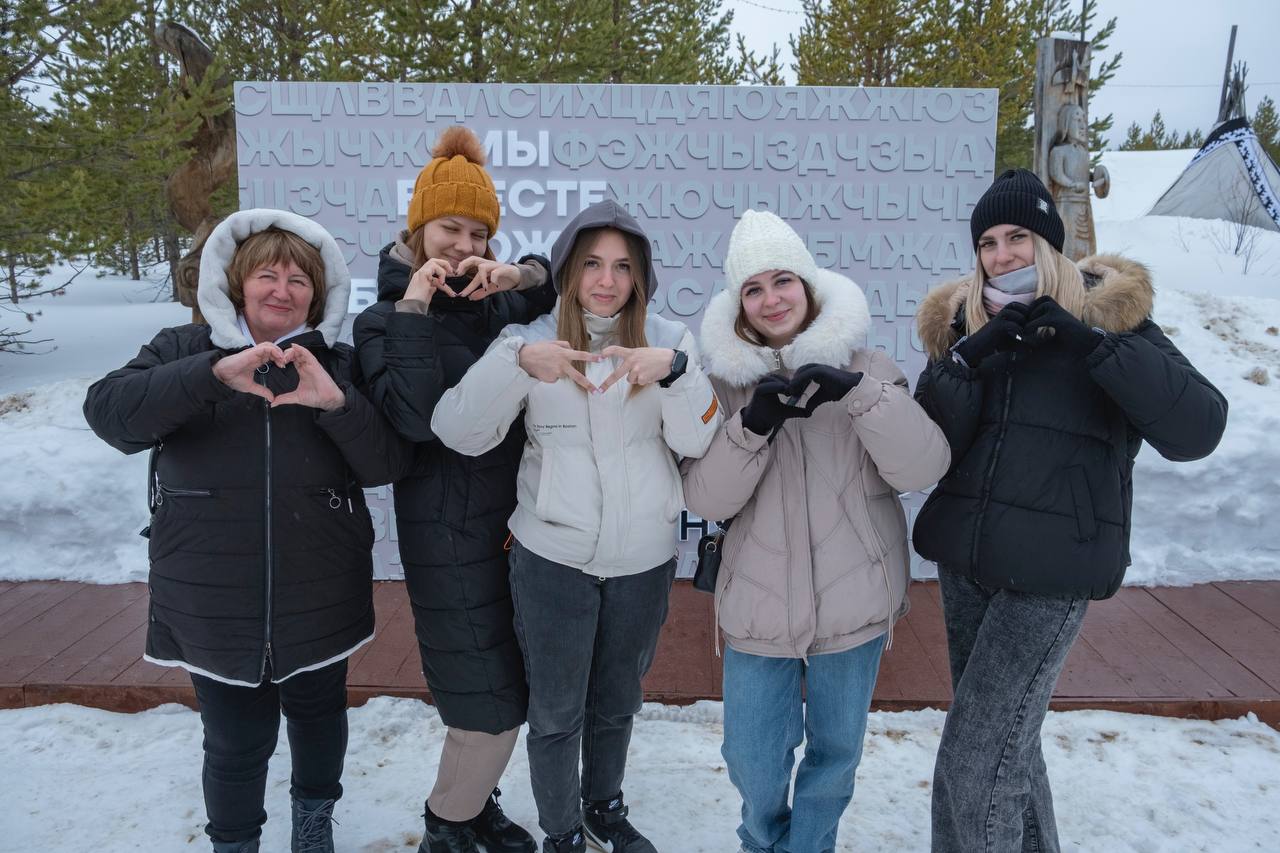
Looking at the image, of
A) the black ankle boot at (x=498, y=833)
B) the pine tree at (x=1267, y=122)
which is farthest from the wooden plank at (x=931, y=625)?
the pine tree at (x=1267, y=122)

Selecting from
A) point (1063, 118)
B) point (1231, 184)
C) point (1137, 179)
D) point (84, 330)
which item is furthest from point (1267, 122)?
point (84, 330)

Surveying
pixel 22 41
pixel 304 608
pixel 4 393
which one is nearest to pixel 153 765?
pixel 304 608

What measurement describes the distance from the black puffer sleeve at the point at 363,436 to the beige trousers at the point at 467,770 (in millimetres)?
770

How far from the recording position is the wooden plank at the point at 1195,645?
130 inches

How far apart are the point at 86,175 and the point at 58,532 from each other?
4.14 meters

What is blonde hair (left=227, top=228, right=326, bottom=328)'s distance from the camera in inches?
82.8

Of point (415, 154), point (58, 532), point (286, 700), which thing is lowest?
point (58, 532)

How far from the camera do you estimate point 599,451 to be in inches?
83.5

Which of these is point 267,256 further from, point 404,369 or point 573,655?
point 573,655

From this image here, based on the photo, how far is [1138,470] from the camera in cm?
482

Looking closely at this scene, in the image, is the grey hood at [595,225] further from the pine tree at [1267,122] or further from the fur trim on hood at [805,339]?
the pine tree at [1267,122]

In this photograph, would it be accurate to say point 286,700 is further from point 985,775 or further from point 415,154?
point 415,154

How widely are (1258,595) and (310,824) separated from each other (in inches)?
176

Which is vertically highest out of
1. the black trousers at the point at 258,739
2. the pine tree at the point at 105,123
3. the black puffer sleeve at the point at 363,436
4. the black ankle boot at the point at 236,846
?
the pine tree at the point at 105,123
